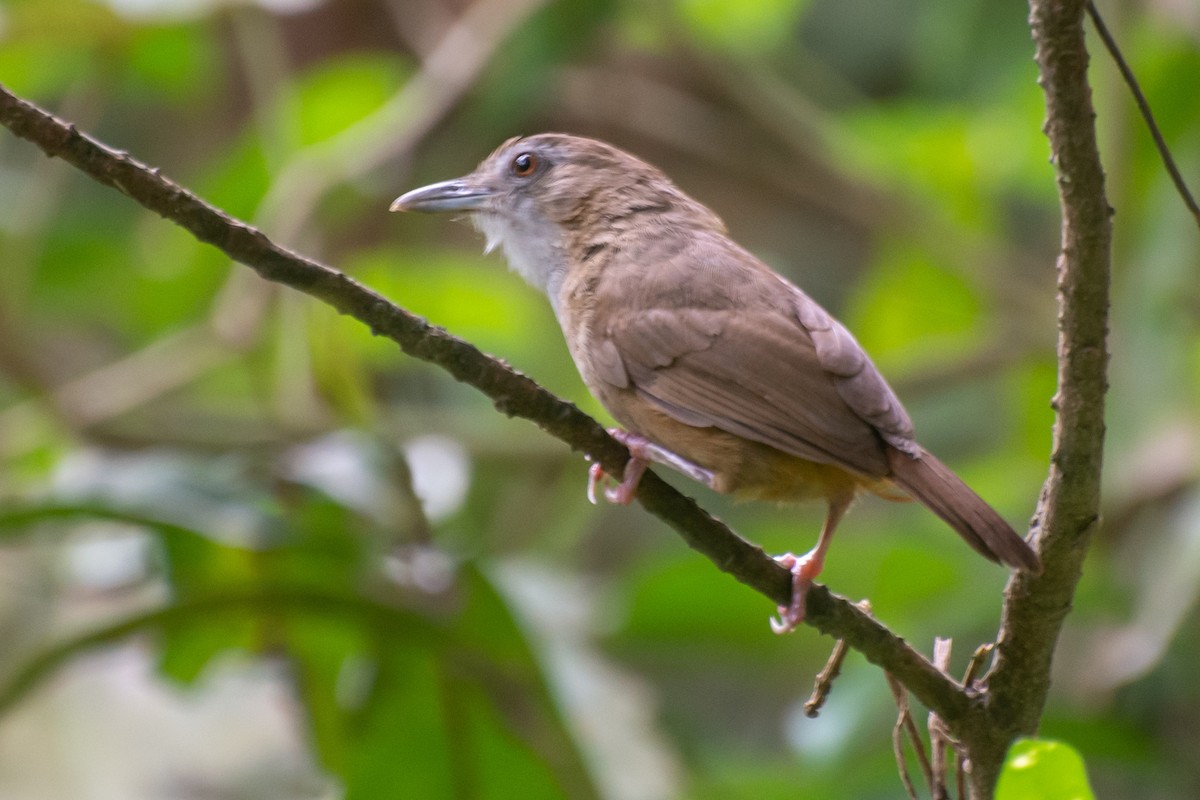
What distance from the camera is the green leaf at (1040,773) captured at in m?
1.60

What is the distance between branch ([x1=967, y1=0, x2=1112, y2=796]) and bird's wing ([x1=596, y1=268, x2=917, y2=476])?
399 mm

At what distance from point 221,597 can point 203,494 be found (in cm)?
26

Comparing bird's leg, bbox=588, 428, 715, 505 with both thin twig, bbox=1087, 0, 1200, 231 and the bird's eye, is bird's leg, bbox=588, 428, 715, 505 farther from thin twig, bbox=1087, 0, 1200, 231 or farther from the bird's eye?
the bird's eye

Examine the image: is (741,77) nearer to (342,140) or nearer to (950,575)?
(342,140)

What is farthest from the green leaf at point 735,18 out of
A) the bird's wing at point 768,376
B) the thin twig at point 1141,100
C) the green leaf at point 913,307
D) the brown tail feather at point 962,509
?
the thin twig at point 1141,100

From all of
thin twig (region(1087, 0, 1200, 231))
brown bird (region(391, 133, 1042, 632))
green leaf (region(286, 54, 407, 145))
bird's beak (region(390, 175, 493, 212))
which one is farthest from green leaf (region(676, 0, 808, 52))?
thin twig (region(1087, 0, 1200, 231))

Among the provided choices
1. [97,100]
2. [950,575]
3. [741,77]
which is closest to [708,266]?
[950,575]

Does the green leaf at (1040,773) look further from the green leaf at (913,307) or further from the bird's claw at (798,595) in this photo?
the green leaf at (913,307)

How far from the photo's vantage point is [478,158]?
5926mm

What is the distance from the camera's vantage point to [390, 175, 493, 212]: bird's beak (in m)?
3.14

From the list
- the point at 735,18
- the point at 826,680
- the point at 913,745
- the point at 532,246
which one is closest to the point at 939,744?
the point at 913,745

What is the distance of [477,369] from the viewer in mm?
1830

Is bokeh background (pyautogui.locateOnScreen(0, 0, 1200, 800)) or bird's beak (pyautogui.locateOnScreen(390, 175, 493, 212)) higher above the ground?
bird's beak (pyautogui.locateOnScreen(390, 175, 493, 212))

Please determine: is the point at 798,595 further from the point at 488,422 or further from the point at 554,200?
the point at 488,422
